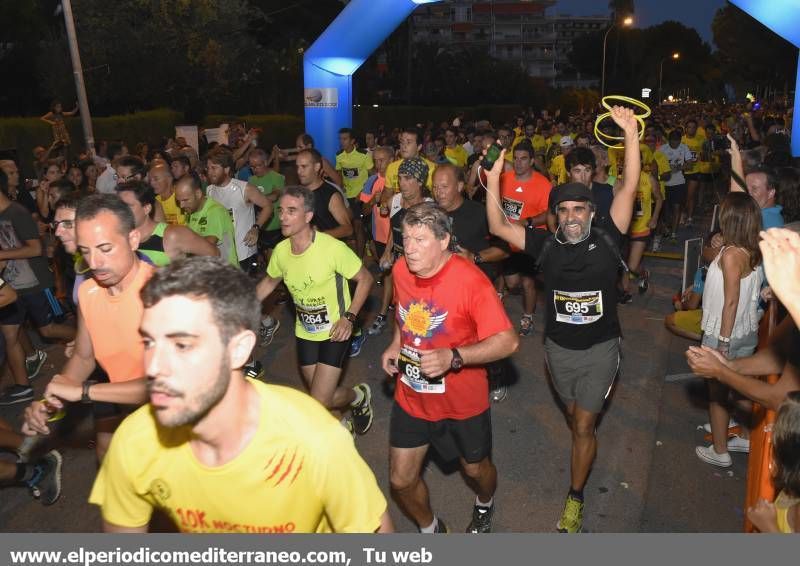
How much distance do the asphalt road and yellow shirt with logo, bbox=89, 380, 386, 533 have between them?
7.98 feet

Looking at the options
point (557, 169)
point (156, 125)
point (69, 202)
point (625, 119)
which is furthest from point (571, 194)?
point (156, 125)

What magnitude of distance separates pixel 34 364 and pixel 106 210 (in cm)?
470

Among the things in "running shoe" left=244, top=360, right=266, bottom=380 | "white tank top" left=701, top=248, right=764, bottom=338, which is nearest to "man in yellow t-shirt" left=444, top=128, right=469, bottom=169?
"running shoe" left=244, top=360, right=266, bottom=380

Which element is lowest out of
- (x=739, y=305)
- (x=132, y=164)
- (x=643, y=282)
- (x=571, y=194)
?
(x=643, y=282)

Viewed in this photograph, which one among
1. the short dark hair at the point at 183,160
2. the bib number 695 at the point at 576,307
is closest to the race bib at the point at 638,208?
the bib number 695 at the point at 576,307

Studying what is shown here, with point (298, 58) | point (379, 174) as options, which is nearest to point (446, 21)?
point (298, 58)

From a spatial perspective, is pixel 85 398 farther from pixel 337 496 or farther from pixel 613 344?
pixel 613 344

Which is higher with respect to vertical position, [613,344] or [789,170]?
[789,170]

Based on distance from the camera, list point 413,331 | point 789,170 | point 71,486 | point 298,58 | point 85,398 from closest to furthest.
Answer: point 85,398 < point 413,331 < point 71,486 < point 789,170 < point 298,58

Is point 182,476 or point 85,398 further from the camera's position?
point 85,398

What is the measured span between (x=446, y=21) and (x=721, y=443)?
131007 millimetres

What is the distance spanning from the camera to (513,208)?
8.41 metres

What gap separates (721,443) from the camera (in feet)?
17.7

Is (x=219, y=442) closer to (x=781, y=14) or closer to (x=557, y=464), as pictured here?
(x=557, y=464)
